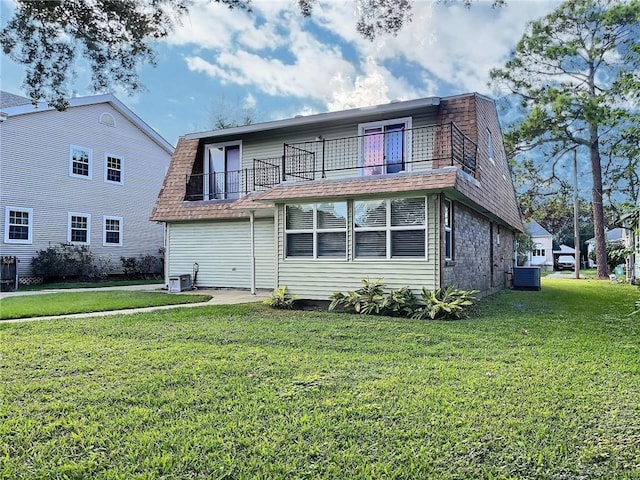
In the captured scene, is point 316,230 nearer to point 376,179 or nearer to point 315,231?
point 315,231

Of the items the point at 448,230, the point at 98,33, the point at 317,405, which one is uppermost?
the point at 98,33

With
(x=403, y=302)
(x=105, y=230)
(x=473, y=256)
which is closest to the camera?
(x=403, y=302)

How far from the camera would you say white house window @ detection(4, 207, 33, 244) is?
15.7m

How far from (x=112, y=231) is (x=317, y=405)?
60.0ft

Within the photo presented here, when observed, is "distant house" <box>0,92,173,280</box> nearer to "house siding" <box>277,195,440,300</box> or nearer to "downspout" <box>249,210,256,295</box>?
"downspout" <box>249,210,256,295</box>

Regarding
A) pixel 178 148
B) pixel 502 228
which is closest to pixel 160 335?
pixel 178 148

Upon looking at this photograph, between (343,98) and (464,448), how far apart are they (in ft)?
42.0

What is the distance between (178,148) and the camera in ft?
49.8

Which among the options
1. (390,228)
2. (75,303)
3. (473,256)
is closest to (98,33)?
(390,228)

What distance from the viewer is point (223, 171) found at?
1450 centimetres

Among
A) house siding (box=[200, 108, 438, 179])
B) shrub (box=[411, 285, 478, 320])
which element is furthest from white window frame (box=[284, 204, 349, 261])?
house siding (box=[200, 108, 438, 179])

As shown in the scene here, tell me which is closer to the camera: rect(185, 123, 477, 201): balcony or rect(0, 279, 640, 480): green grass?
rect(0, 279, 640, 480): green grass

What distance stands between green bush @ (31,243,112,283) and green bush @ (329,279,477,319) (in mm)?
12281

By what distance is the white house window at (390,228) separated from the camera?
9211 mm
